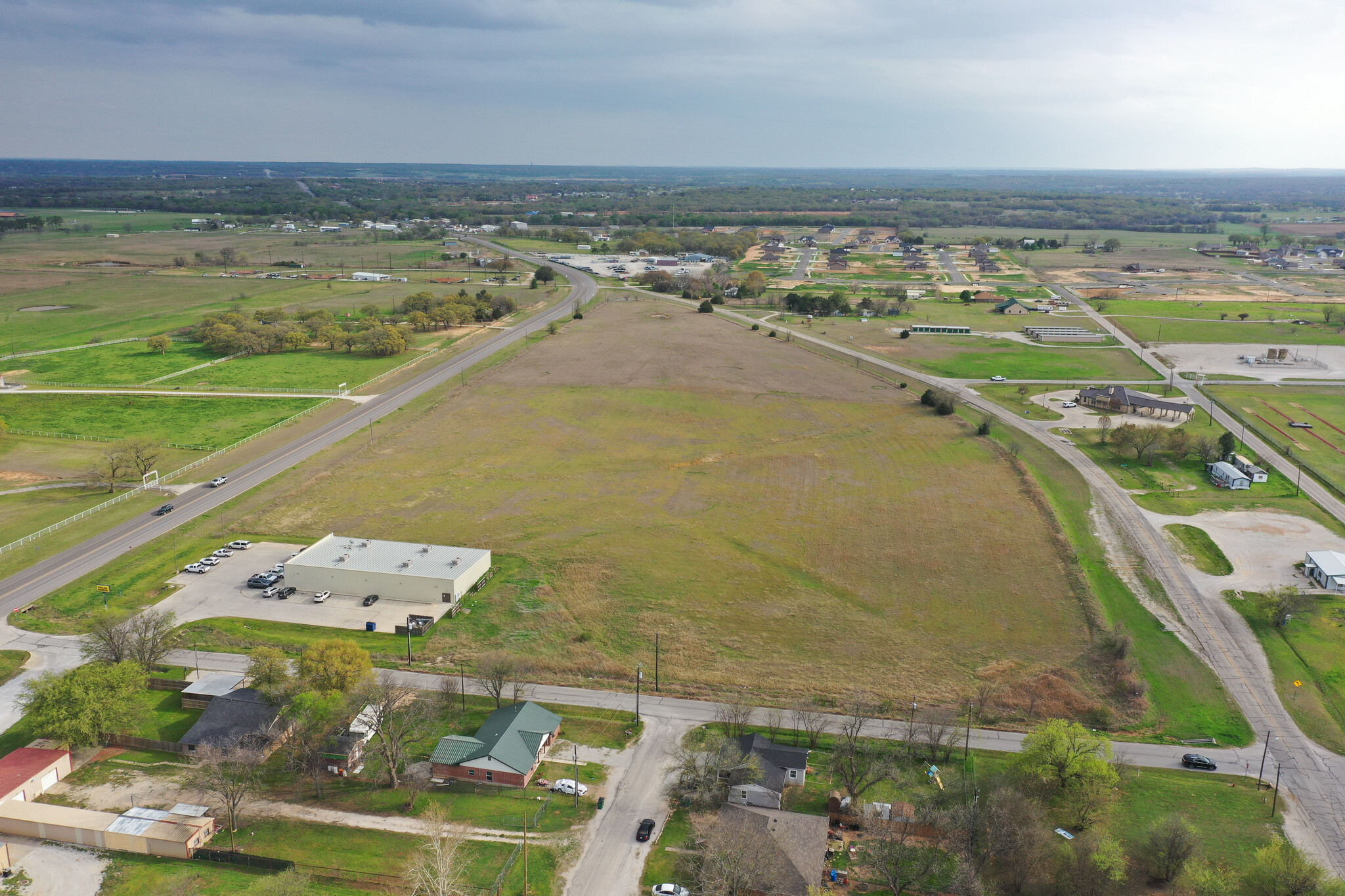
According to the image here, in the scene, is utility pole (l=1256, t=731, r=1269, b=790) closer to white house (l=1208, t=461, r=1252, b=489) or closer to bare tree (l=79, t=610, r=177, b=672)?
white house (l=1208, t=461, r=1252, b=489)

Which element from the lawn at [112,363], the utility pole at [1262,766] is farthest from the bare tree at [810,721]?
the lawn at [112,363]

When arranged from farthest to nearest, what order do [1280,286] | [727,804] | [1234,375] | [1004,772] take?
1. [1280,286]
2. [1234,375]
3. [1004,772]
4. [727,804]

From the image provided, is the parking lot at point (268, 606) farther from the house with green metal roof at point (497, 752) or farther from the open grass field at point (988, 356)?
the open grass field at point (988, 356)

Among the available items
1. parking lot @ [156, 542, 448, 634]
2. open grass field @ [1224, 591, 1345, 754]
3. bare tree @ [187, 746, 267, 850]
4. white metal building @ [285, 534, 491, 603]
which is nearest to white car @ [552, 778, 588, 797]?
bare tree @ [187, 746, 267, 850]

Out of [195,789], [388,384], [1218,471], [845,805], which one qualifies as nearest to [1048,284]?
[1218,471]

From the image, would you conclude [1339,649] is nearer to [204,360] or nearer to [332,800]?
[332,800]

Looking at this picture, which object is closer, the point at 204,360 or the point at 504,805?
the point at 504,805
